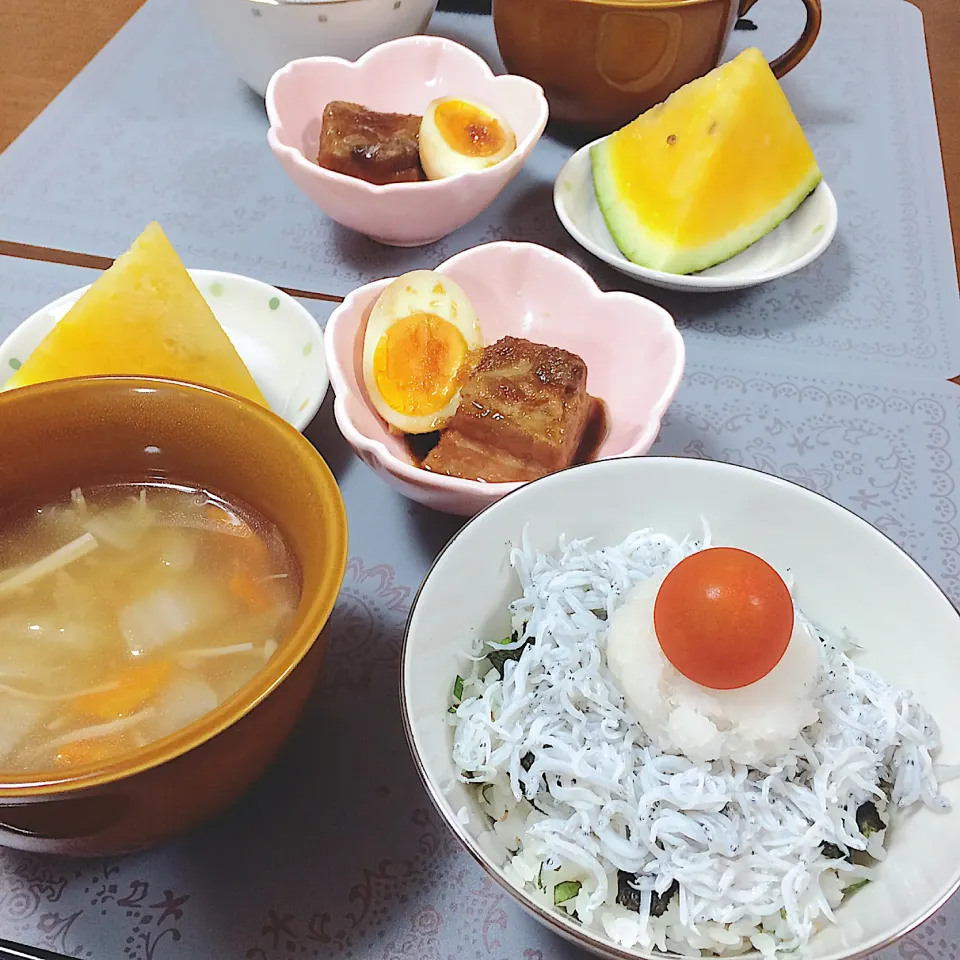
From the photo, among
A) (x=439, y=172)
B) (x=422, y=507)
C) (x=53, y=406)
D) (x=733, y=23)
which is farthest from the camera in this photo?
(x=733, y=23)

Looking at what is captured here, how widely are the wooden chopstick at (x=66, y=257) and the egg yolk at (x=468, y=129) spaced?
1.06 feet

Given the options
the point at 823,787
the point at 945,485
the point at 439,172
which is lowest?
the point at 945,485

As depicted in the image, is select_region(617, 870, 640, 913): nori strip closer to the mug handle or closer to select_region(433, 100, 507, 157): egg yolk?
select_region(433, 100, 507, 157): egg yolk

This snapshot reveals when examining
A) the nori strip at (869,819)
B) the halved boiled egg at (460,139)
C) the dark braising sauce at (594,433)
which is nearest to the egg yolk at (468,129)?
the halved boiled egg at (460,139)

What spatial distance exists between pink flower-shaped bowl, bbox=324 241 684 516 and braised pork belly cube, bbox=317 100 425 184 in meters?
0.27

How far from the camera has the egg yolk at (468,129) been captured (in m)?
1.45

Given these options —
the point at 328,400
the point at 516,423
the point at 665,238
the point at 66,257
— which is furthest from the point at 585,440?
the point at 66,257

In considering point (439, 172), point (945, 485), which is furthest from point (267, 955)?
point (439, 172)

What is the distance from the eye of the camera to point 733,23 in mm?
1632

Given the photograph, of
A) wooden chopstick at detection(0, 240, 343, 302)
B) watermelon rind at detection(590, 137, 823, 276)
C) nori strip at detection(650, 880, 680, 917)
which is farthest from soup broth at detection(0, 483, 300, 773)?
watermelon rind at detection(590, 137, 823, 276)

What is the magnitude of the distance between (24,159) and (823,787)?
170 centimetres

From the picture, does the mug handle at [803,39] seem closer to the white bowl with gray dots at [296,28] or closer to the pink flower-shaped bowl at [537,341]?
the white bowl with gray dots at [296,28]

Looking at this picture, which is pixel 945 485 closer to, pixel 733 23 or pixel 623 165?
pixel 623 165

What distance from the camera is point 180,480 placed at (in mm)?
897
